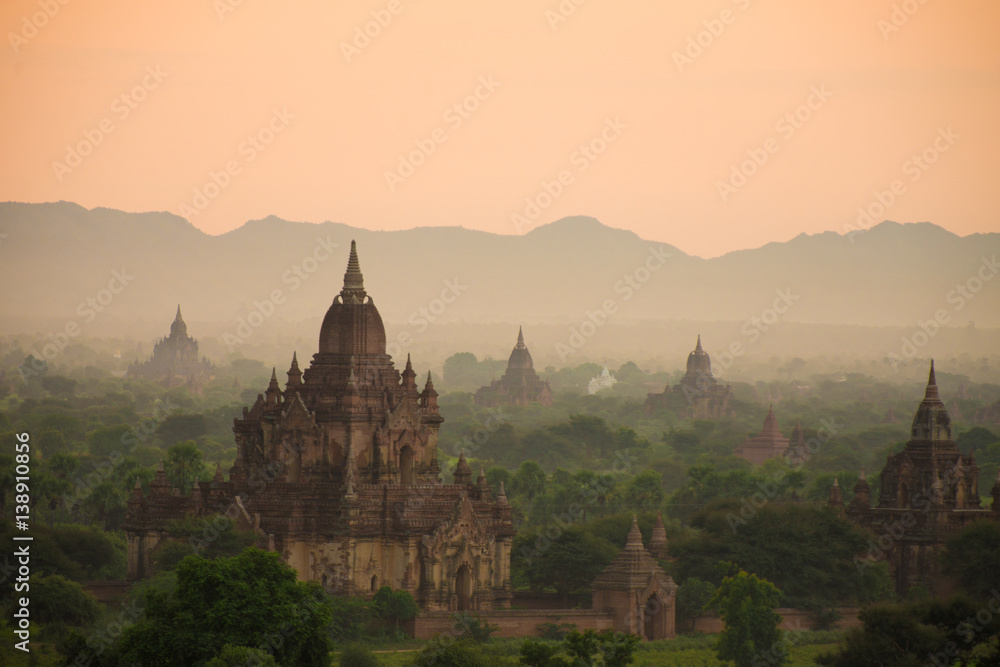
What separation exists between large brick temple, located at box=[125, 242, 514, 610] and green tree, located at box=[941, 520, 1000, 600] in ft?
54.1

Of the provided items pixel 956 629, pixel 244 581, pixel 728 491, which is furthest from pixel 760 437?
pixel 244 581

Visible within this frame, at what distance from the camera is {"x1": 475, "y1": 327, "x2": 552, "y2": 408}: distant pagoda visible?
195 metres

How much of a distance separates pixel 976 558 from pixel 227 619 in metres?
32.2

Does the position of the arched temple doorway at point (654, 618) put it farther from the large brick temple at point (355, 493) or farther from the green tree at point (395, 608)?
the green tree at point (395, 608)

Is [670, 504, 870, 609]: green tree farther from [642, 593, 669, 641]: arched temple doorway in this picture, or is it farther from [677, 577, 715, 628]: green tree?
[642, 593, 669, 641]: arched temple doorway

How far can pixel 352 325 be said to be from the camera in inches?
2670

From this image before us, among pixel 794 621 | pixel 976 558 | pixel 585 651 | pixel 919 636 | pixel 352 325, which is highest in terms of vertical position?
pixel 352 325

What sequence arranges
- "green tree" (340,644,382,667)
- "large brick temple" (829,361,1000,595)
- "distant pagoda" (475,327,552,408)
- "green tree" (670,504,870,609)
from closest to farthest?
1. "green tree" (340,644,382,667)
2. "green tree" (670,504,870,609)
3. "large brick temple" (829,361,1000,595)
4. "distant pagoda" (475,327,552,408)

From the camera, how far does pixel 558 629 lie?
A: 61.9 m

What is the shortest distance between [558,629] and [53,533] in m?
18.4

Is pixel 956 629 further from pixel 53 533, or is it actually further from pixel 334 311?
pixel 53 533

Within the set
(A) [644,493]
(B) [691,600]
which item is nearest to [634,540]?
(B) [691,600]

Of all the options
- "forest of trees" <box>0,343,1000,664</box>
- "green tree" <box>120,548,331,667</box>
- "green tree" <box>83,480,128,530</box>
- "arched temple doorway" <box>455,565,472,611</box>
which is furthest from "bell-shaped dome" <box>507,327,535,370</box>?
"green tree" <box>120,548,331,667</box>

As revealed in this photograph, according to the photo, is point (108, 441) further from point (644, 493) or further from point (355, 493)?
point (355, 493)
